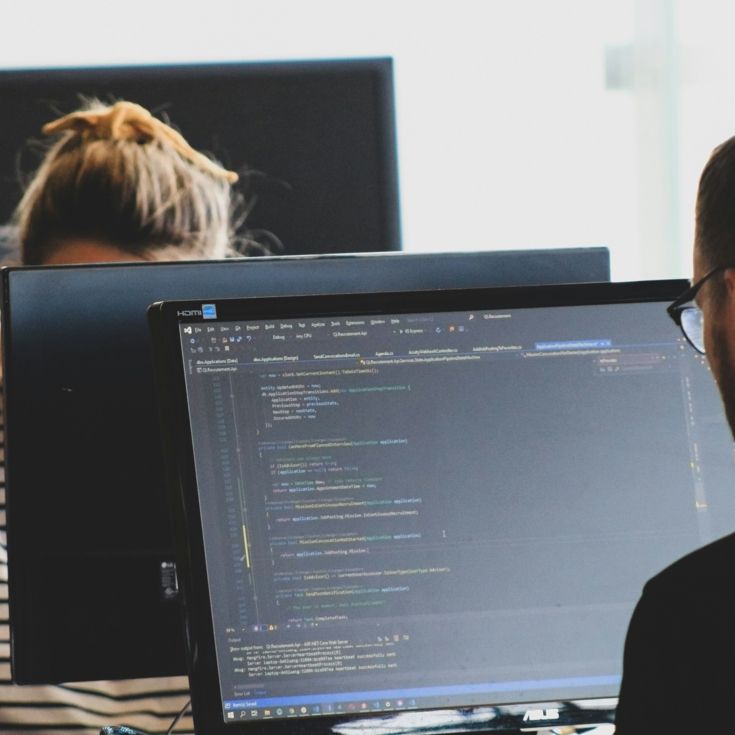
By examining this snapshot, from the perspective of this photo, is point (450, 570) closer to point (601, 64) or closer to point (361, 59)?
point (361, 59)

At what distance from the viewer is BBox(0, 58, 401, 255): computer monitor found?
2.65 metres

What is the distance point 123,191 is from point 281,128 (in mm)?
1327

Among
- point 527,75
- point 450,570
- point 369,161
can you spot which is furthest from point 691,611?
point 527,75

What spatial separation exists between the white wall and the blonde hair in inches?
57.8

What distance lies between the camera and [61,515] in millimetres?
1085

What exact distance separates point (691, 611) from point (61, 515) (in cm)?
62

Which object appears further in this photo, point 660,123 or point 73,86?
point 660,123

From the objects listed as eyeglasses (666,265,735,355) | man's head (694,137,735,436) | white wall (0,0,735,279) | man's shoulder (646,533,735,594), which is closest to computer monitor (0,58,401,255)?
white wall (0,0,735,279)

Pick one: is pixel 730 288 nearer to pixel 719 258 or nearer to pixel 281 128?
pixel 719 258

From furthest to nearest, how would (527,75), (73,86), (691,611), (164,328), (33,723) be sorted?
(527,75) < (73,86) < (33,723) < (164,328) < (691,611)

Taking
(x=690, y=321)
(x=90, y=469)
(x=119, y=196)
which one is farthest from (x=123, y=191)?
(x=690, y=321)

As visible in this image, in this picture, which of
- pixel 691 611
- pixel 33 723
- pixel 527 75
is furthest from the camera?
pixel 527 75

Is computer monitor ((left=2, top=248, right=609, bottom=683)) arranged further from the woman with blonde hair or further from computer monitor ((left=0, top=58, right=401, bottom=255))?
computer monitor ((left=0, top=58, right=401, bottom=255))

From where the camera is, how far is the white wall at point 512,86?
9.48ft
